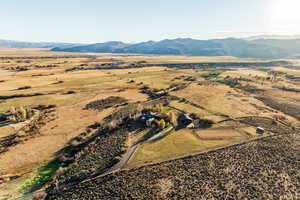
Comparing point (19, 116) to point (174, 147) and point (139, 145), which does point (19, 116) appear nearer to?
point (139, 145)

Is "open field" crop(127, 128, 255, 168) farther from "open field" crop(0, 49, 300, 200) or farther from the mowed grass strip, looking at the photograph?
"open field" crop(0, 49, 300, 200)

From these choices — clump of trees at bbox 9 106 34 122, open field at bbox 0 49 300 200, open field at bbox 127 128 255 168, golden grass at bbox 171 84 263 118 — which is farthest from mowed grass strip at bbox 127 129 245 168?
clump of trees at bbox 9 106 34 122

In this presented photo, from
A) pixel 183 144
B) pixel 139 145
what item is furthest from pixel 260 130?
pixel 139 145

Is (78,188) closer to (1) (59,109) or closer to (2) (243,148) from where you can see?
(2) (243,148)

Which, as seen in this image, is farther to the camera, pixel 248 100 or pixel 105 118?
pixel 248 100

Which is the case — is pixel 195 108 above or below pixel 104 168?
above

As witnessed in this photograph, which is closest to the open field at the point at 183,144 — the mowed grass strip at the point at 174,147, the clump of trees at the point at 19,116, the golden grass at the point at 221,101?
the mowed grass strip at the point at 174,147

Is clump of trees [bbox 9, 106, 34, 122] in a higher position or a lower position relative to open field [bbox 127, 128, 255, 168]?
higher

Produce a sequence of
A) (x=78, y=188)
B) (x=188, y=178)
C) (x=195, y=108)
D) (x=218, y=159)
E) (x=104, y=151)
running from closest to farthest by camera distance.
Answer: (x=78, y=188)
(x=188, y=178)
(x=218, y=159)
(x=104, y=151)
(x=195, y=108)

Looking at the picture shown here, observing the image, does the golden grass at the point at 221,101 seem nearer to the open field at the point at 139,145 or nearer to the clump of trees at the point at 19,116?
the open field at the point at 139,145

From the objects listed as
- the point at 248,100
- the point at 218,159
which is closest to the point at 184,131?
the point at 218,159

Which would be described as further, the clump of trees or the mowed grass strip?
the clump of trees
